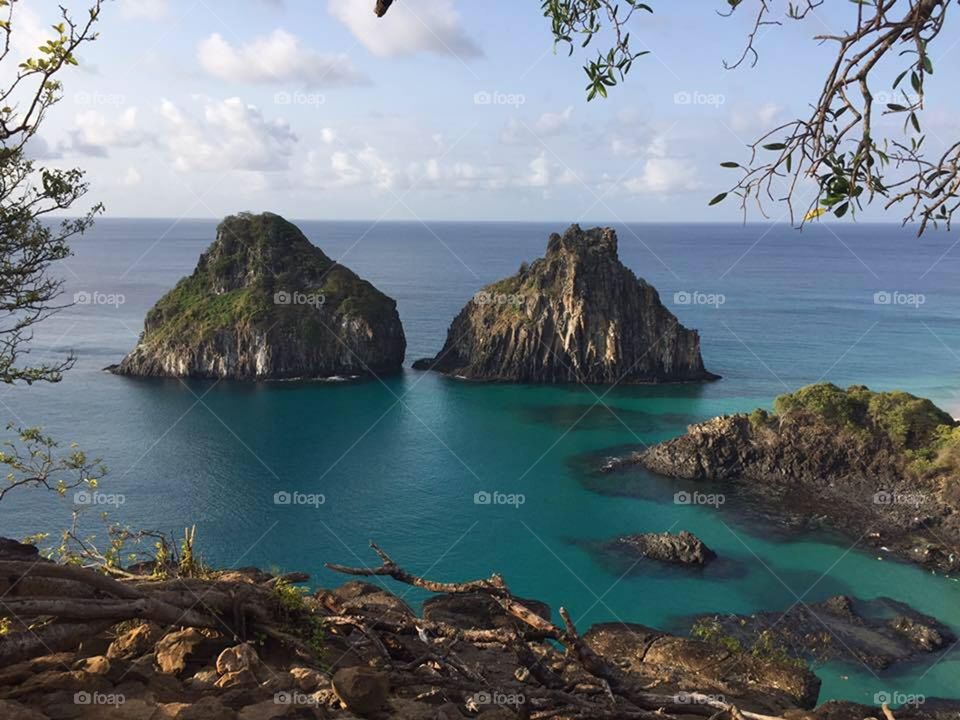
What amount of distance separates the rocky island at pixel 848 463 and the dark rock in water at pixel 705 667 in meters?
41.6

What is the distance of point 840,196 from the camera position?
5938 mm

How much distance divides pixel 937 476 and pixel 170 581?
62033 millimetres

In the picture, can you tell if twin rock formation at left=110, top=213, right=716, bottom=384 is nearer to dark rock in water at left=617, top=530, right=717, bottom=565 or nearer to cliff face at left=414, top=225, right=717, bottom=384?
cliff face at left=414, top=225, right=717, bottom=384

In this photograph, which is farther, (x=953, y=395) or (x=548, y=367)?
(x=548, y=367)

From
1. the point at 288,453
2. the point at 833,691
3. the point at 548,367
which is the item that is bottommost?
the point at 833,691

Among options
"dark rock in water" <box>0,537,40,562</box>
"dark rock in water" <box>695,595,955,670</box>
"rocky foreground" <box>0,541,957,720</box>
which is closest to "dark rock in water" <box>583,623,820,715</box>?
"rocky foreground" <box>0,541,957,720</box>

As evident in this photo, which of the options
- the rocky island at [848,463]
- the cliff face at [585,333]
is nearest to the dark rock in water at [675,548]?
the rocky island at [848,463]

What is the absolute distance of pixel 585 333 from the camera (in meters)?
106

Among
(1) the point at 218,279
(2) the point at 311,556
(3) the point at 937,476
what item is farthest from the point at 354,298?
(3) the point at 937,476

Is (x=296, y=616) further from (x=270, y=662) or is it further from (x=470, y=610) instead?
(x=470, y=610)

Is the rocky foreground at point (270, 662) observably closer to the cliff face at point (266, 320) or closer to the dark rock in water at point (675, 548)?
the dark rock in water at point (675, 548)

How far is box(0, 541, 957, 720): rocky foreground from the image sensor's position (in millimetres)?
8523

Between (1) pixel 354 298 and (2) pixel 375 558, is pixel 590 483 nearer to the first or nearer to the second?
(2) pixel 375 558

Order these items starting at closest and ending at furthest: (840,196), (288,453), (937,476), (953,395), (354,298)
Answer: (840,196) → (937,476) → (288,453) → (953,395) → (354,298)
